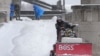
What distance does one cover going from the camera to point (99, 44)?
30.5 ft

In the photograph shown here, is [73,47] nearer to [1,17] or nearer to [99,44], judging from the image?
[99,44]

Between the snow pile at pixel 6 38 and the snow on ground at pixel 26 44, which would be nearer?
the snow on ground at pixel 26 44

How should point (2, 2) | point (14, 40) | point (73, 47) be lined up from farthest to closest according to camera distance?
point (2, 2) < point (14, 40) < point (73, 47)

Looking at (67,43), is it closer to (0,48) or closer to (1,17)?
(0,48)

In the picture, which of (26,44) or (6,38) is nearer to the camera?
(26,44)

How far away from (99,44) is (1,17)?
37.9 ft

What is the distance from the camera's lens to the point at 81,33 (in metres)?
9.66

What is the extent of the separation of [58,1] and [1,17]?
30.2 m

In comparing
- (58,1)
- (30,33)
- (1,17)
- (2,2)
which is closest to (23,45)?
(30,33)

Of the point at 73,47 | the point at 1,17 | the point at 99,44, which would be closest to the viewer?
the point at 73,47

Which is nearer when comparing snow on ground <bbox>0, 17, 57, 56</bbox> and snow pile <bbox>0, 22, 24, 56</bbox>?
snow on ground <bbox>0, 17, 57, 56</bbox>

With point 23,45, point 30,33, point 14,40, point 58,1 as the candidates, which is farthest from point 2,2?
point 58,1

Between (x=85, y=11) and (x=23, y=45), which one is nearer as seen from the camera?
(x=85, y=11)

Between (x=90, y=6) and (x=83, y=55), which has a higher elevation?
(x=90, y=6)
